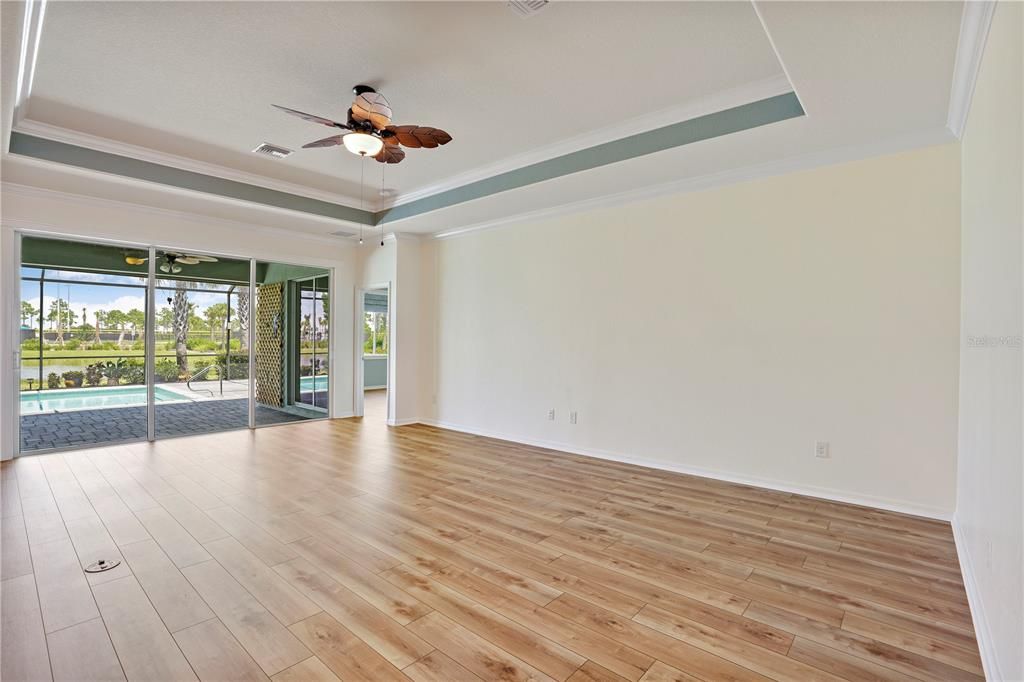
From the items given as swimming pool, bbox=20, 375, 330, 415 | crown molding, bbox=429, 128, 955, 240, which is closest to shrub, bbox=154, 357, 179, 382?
swimming pool, bbox=20, 375, 330, 415

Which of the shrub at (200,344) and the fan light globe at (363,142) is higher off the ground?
the fan light globe at (363,142)

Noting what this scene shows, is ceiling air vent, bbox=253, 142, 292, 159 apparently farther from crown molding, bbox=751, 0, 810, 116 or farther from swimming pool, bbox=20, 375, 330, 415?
crown molding, bbox=751, 0, 810, 116

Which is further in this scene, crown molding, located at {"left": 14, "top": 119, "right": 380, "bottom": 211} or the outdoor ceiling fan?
the outdoor ceiling fan

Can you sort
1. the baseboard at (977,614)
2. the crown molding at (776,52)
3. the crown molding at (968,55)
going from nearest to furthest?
the baseboard at (977,614) → the crown molding at (968,55) → the crown molding at (776,52)

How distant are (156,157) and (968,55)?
20.4 feet

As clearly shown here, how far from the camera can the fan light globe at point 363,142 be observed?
11.6 feet

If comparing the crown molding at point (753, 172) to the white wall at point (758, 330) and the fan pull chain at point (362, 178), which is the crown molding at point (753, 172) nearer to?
the white wall at point (758, 330)

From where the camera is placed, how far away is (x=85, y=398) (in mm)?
5629

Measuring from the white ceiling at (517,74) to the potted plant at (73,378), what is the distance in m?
2.13

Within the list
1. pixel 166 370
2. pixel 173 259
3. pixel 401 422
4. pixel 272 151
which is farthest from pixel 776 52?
pixel 166 370

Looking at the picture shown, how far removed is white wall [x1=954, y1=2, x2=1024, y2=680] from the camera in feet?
5.24

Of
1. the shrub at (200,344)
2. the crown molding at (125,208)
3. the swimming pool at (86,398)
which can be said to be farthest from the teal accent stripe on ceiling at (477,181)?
the swimming pool at (86,398)

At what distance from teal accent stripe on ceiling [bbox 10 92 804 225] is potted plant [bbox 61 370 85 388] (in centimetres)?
248

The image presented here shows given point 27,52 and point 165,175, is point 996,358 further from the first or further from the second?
point 165,175
